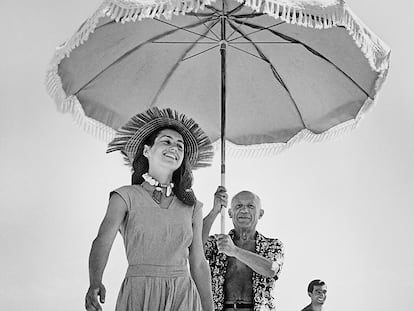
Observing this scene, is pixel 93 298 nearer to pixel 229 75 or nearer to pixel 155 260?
pixel 155 260

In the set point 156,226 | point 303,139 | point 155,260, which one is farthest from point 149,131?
point 303,139

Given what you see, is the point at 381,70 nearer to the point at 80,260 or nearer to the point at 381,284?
the point at 381,284

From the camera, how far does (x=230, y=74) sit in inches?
156

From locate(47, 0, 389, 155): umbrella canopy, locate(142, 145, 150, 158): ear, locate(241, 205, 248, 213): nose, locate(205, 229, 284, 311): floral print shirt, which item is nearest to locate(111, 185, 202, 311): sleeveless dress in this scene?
locate(142, 145, 150, 158): ear

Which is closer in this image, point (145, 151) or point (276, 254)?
point (145, 151)

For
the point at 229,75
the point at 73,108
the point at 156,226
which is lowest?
the point at 156,226

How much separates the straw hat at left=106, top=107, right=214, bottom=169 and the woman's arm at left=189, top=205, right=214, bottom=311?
30cm

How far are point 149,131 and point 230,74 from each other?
39.7 inches

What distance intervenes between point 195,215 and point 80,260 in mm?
1643

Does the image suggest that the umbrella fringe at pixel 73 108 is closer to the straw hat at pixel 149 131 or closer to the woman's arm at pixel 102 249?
the straw hat at pixel 149 131

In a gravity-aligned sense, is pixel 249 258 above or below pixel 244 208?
below

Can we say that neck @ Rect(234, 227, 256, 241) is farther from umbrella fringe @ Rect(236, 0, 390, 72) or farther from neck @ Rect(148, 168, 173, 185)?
umbrella fringe @ Rect(236, 0, 390, 72)

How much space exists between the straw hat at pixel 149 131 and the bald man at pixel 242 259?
0.38m

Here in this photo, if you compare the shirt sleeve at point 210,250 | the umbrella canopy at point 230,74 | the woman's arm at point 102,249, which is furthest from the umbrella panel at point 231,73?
the woman's arm at point 102,249
